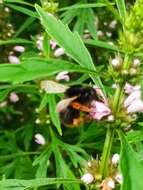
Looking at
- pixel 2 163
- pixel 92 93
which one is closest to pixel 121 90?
pixel 92 93

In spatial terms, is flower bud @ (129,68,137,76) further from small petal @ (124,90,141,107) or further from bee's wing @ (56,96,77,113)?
bee's wing @ (56,96,77,113)

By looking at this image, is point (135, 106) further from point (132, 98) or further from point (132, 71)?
point (132, 71)

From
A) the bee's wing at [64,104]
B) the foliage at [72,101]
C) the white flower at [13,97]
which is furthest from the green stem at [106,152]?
the white flower at [13,97]

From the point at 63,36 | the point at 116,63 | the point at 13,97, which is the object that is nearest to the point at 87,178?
the point at 116,63

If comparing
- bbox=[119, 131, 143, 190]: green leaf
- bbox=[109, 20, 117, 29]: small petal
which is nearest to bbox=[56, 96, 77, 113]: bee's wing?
bbox=[119, 131, 143, 190]: green leaf

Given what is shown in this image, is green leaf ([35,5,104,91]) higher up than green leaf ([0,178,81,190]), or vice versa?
green leaf ([35,5,104,91])

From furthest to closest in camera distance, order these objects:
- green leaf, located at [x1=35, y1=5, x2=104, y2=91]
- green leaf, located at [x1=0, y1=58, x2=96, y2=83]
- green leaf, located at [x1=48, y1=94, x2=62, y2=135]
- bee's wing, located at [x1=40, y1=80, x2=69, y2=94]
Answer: green leaf, located at [x1=48, y1=94, x2=62, y2=135]
bee's wing, located at [x1=40, y1=80, x2=69, y2=94]
green leaf, located at [x1=35, y1=5, x2=104, y2=91]
green leaf, located at [x1=0, y1=58, x2=96, y2=83]
